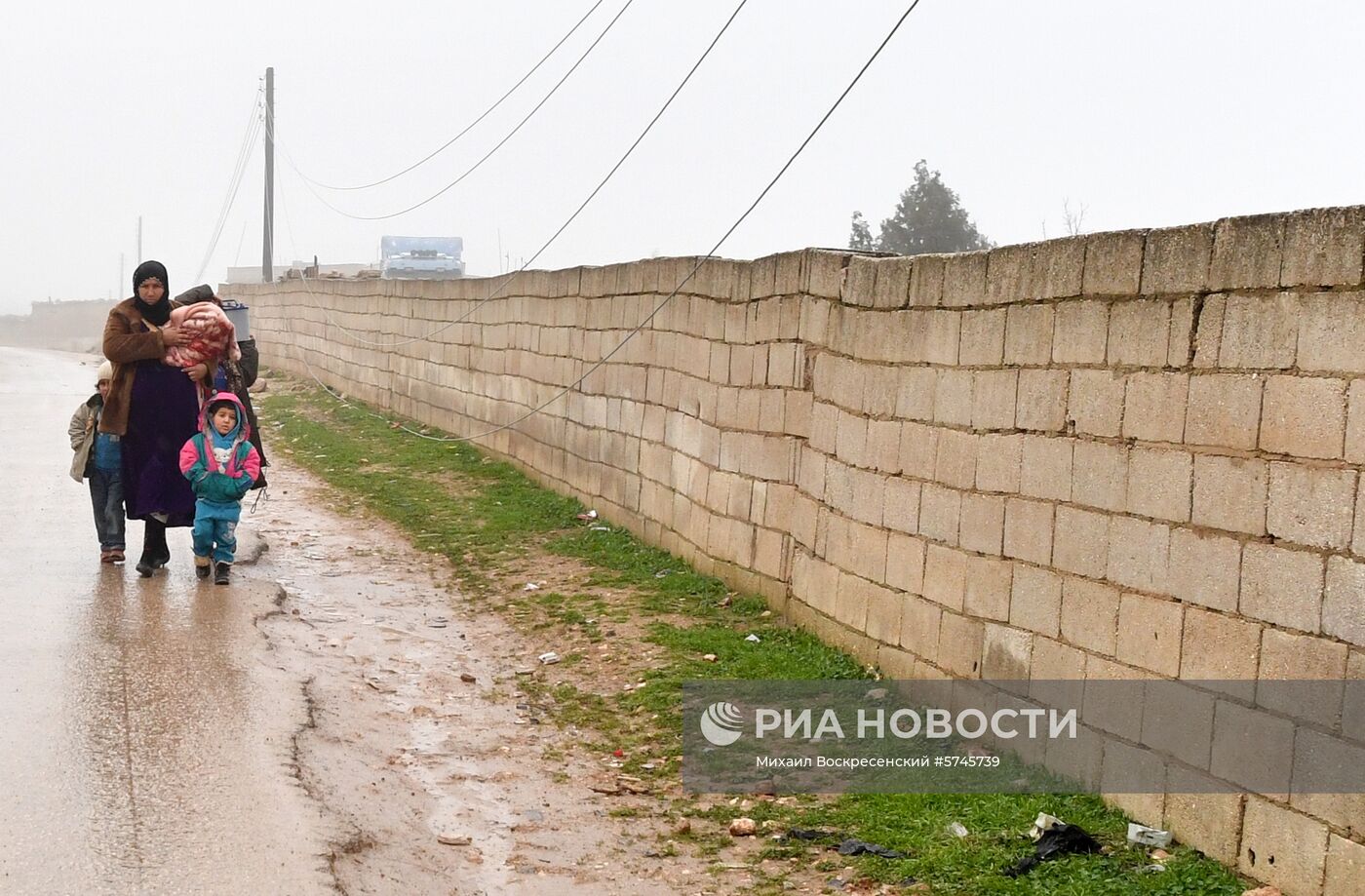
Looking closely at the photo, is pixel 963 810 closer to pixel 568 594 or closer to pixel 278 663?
pixel 278 663

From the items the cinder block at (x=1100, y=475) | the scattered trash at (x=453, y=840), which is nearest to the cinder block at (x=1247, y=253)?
the cinder block at (x=1100, y=475)

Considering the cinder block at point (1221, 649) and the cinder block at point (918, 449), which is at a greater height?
the cinder block at point (918, 449)

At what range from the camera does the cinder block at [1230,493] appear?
455cm

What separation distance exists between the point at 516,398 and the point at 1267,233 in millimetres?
10653

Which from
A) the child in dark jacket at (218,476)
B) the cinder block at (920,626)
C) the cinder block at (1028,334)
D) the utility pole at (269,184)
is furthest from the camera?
the utility pole at (269,184)

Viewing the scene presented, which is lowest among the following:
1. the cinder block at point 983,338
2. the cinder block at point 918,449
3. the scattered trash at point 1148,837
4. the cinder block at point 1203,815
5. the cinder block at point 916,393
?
the scattered trash at point 1148,837

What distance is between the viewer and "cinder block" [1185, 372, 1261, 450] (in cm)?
461

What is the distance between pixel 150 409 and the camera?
8.78 m

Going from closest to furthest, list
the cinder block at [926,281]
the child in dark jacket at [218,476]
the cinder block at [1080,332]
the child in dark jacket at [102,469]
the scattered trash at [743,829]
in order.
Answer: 1. the cinder block at [1080,332]
2. the scattered trash at [743,829]
3. the cinder block at [926,281]
4. the child in dark jacket at [218,476]
5. the child in dark jacket at [102,469]

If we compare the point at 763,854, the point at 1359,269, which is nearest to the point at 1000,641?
the point at 763,854

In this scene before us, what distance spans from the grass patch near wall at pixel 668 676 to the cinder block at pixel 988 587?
0.85m

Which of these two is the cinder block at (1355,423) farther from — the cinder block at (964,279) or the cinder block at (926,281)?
the cinder block at (926,281)

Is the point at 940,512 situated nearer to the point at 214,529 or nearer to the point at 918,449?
the point at 918,449

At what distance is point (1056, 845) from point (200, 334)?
6.05 m
